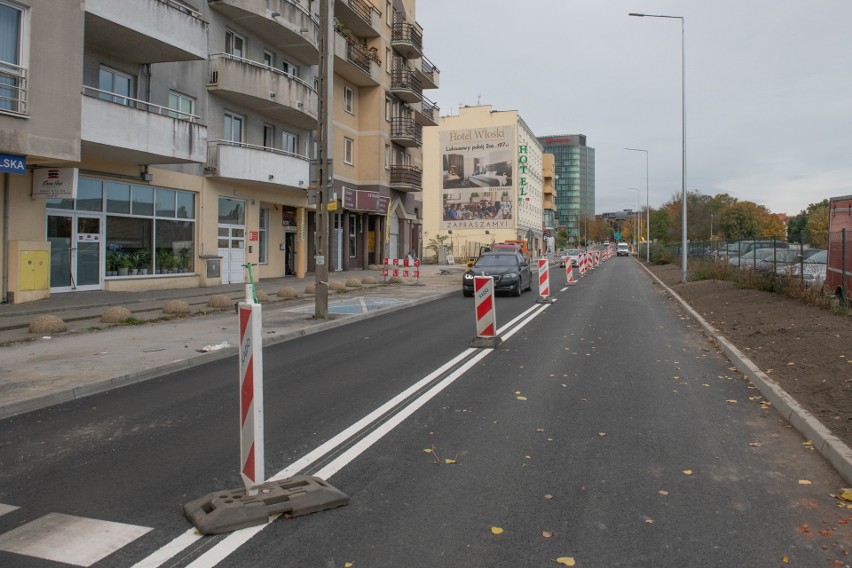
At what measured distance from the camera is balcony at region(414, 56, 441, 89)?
143 ft

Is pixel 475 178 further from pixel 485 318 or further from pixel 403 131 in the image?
pixel 485 318

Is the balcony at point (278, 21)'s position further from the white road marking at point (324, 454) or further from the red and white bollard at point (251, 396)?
the red and white bollard at point (251, 396)

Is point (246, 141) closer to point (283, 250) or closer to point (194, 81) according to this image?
point (194, 81)

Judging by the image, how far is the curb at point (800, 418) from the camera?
15.8 feet

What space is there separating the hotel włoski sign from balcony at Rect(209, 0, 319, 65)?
9469mm

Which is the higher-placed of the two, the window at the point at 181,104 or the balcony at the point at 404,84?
the balcony at the point at 404,84

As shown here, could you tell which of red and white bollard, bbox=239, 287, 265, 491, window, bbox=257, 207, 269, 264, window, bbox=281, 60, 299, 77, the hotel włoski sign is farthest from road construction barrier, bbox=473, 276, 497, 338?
window, bbox=281, 60, 299, 77

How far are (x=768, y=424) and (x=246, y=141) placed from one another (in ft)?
71.5

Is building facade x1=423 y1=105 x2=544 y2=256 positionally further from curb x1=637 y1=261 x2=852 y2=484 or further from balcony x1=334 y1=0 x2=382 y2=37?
curb x1=637 y1=261 x2=852 y2=484

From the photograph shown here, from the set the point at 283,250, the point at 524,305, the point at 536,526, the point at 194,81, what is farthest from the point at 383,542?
the point at 283,250

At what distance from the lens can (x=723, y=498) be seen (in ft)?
14.1

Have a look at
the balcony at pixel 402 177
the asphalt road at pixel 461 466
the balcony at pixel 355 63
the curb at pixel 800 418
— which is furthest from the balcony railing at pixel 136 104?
the balcony at pixel 402 177

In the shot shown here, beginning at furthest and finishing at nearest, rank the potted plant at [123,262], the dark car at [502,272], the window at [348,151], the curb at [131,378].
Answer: the window at [348,151] < the dark car at [502,272] < the potted plant at [123,262] < the curb at [131,378]

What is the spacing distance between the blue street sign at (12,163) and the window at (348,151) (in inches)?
857
